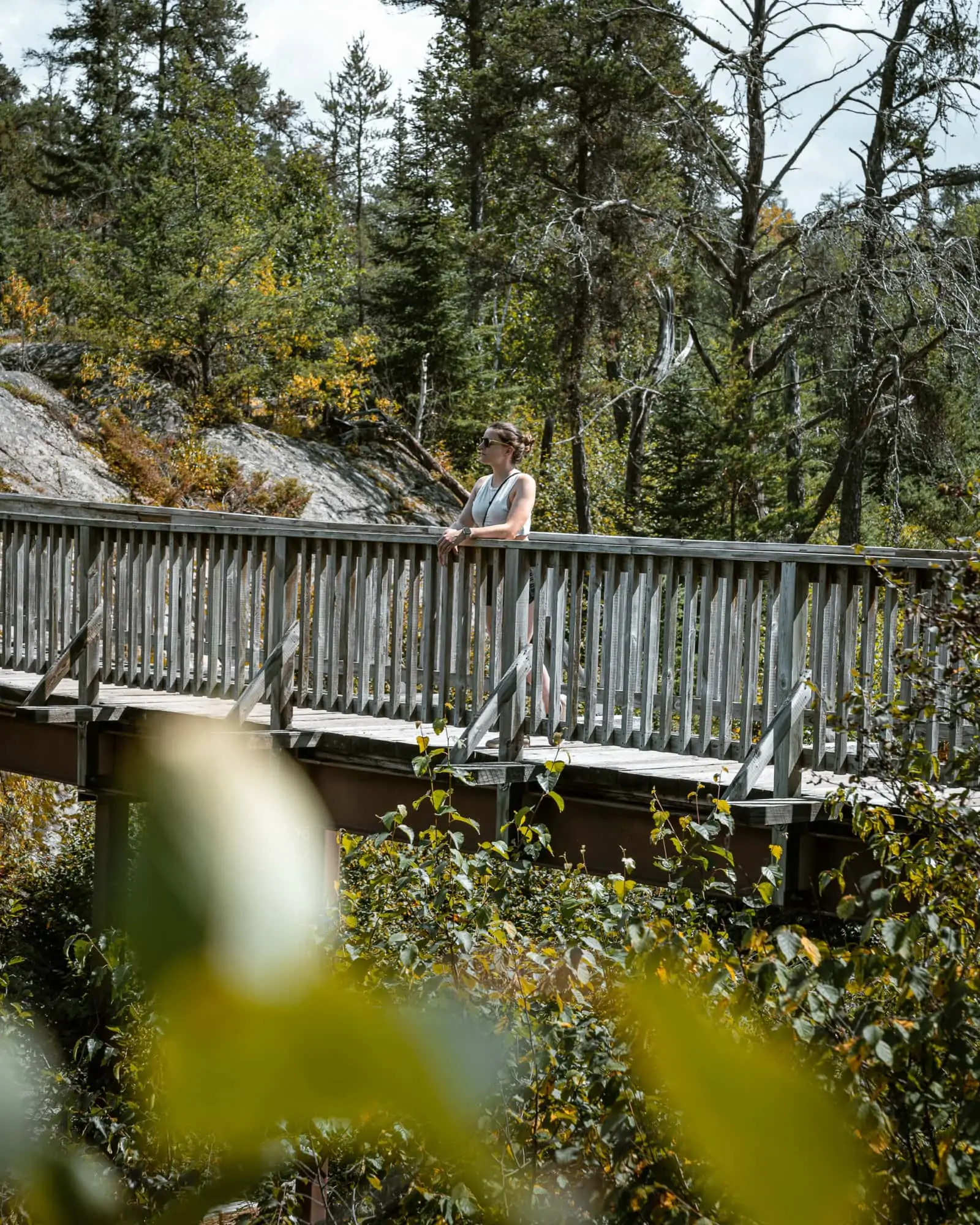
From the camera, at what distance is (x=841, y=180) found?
22.9 metres

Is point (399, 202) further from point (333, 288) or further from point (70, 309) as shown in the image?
point (70, 309)

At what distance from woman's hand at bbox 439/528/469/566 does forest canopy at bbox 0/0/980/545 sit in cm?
1455

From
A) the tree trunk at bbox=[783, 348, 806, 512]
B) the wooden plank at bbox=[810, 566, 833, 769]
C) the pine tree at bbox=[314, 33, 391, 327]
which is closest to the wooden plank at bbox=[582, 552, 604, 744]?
the wooden plank at bbox=[810, 566, 833, 769]


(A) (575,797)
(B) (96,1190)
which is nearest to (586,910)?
(A) (575,797)

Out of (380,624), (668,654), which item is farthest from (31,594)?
(668,654)

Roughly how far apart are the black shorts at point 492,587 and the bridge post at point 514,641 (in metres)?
0.06

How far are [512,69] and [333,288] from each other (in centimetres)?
539

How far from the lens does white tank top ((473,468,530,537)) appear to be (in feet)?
24.2

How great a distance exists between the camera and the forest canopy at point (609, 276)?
21672mm

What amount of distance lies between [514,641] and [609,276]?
1921cm

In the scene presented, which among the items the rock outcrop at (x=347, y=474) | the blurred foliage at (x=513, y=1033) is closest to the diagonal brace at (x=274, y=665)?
the blurred foliage at (x=513, y=1033)

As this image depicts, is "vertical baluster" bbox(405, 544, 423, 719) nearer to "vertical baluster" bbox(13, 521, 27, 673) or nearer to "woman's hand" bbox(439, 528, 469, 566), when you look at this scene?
"woman's hand" bbox(439, 528, 469, 566)

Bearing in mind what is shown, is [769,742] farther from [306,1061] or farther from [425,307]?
[425,307]

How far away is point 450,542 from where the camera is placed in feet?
23.1
